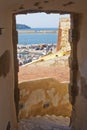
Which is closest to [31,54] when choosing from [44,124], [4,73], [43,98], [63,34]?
[63,34]

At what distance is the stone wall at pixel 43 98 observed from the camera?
5.97 metres

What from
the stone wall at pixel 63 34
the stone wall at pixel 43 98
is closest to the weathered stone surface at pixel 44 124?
the stone wall at pixel 43 98

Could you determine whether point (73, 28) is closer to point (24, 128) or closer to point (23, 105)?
point (24, 128)

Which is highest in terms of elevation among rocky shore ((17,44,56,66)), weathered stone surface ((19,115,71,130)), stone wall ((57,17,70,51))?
stone wall ((57,17,70,51))

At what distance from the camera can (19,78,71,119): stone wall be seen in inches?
235

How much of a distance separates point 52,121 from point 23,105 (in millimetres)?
727

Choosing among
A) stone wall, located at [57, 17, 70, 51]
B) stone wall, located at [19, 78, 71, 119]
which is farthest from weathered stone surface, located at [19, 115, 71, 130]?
stone wall, located at [57, 17, 70, 51]

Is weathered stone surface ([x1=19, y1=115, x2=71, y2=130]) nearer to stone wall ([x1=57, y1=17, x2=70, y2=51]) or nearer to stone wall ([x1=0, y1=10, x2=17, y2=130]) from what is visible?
stone wall ([x1=0, y1=10, x2=17, y2=130])

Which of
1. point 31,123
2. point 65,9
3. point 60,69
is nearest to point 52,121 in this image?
point 31,123

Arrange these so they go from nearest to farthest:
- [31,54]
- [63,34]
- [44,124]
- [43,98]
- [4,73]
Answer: [4,73], [44,124], [43,98], [63,34], [31,54]

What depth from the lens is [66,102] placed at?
642 cm

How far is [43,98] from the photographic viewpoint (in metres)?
6.25

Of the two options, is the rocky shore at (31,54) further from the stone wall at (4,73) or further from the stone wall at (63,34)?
the stone wall at (4,73)

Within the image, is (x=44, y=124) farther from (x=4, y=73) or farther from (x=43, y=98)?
(x=4, y=73)
